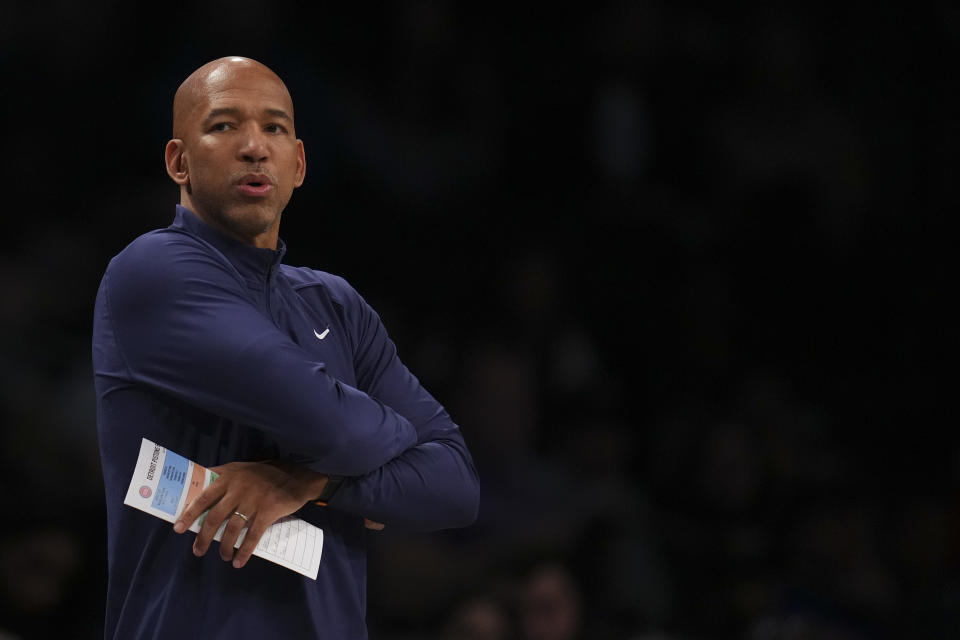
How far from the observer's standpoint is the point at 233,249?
2752 millimetres

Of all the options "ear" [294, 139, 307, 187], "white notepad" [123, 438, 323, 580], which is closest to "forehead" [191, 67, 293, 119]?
"ear" [294, 139, 307, 187]

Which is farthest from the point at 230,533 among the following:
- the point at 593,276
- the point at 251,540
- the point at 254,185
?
the point at 593,276

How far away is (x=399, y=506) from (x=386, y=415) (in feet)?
0.63

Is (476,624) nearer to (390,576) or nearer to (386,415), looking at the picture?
(390,576)

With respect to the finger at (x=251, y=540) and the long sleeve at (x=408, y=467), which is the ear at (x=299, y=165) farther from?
the finger at (x=251, y=540)

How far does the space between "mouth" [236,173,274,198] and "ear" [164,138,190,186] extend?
145 millimetres

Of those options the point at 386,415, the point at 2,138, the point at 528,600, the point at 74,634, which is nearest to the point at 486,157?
the point at 2,138

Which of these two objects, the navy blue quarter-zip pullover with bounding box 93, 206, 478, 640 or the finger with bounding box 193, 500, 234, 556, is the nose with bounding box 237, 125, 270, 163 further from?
the finger with bounding box 193, 500, 234, 556

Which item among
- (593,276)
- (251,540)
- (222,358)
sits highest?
(593,276)

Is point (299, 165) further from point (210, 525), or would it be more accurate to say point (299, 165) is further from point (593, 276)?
point (593, 276)

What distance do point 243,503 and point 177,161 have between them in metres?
0.79

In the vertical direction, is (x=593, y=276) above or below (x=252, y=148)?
above

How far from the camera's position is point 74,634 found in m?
4.86

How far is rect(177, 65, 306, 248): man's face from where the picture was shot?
2.74 m
